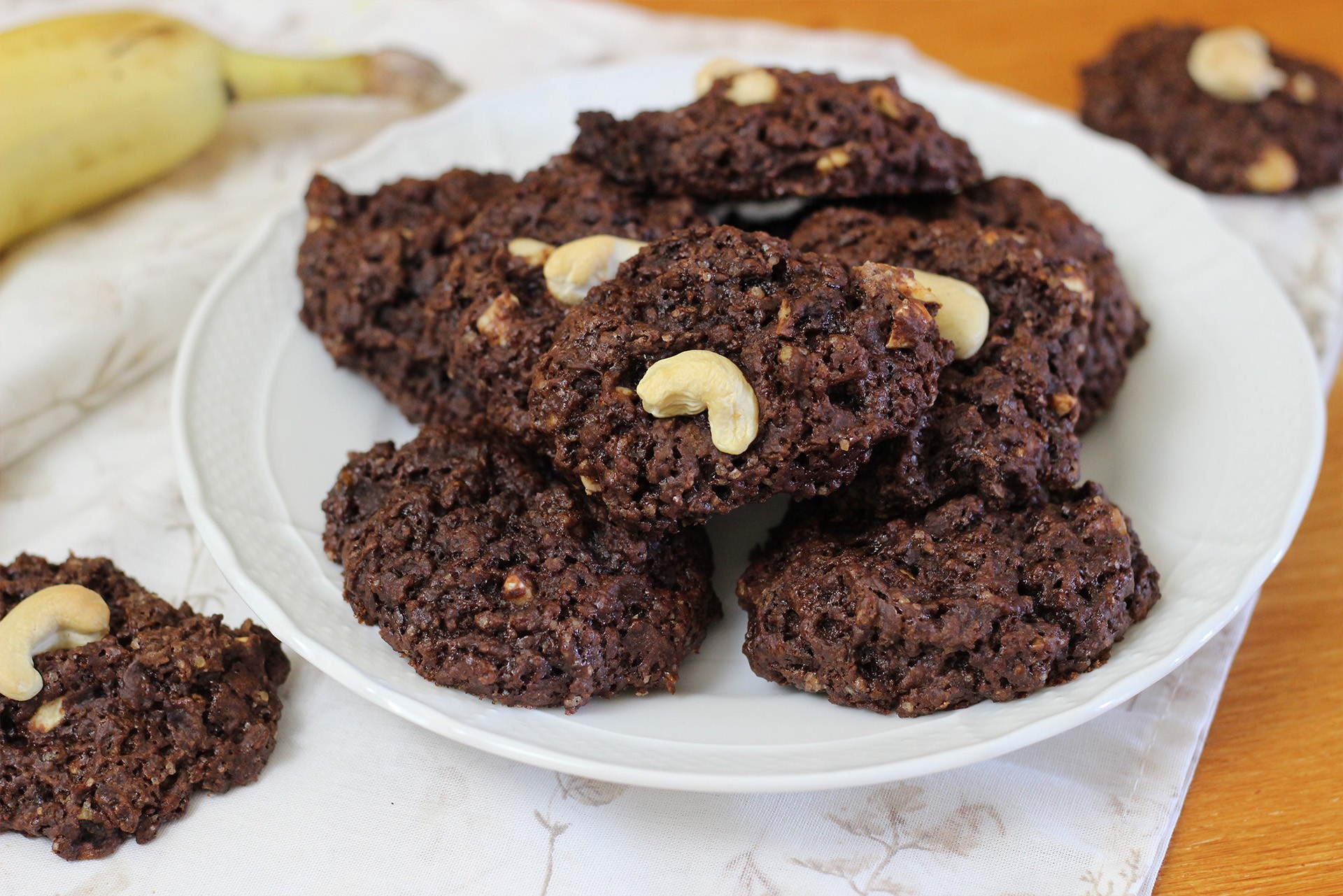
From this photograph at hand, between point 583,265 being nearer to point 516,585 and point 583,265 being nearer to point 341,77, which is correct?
point 516,585

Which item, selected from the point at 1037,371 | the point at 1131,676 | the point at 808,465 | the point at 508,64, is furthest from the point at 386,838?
the point at 508,64

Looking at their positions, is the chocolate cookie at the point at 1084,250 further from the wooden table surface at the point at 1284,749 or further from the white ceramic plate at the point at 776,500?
the wooden table surface at the point at 1284,749

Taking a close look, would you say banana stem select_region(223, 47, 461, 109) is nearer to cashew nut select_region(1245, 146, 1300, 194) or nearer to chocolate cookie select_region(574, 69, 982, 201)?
chocolate cookie select_region(574, 69, 982, 201)

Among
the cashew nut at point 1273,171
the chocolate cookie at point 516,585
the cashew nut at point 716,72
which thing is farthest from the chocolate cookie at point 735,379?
the cashew nut at point 1273,171

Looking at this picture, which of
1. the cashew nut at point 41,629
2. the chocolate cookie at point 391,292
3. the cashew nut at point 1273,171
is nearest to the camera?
the cashew nut at point 41,629

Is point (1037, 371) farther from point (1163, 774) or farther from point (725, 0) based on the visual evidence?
point (725, 0)

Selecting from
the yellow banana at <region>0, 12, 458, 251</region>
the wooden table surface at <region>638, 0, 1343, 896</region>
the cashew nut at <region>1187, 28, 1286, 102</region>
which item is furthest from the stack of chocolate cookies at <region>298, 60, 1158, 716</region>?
the cashew nut at <region>1187, 28, 1286, 102</region>
